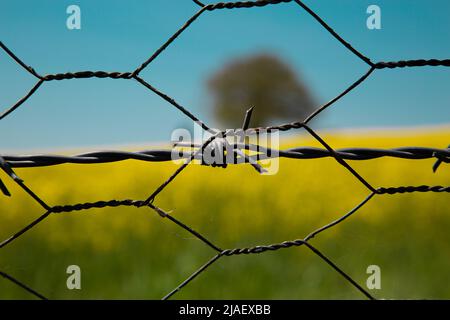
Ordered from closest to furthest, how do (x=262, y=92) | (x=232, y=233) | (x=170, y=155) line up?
(x=170, y=155) → (x=232, y=233) → (x=262, y=92)

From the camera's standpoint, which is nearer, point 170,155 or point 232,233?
point 170,155

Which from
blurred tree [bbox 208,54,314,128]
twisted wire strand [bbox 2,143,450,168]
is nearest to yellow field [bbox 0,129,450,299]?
twisted wire strand [bbox 2,143,450,168]

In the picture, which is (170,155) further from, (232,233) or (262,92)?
(262,92)

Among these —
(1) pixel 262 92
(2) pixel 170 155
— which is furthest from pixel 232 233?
(1) pixel 262 92

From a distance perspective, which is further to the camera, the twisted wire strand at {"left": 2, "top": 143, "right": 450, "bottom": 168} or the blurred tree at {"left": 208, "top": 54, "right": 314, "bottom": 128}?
the blurred tree at {"left": 208, "top": 54, "right": 314, "bottom": 128}

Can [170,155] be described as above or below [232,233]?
below

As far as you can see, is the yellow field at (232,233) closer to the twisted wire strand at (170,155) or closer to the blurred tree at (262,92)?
the twisted wire strand at (170,155)

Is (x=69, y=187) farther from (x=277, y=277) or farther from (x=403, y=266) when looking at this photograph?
(x=403, y=266)

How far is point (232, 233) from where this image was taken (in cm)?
220

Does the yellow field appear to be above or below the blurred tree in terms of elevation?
below

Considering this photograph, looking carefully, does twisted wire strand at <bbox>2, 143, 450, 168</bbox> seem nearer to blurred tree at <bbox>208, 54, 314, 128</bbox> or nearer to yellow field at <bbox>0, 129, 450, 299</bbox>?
yellow field at <bbox>0, 129, 450, 299</bbox>

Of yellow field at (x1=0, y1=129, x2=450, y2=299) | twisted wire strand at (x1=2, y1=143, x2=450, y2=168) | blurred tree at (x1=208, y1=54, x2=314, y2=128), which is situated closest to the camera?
twisted wire strand at (x1=2, y1=143, x2=450, y2=168)

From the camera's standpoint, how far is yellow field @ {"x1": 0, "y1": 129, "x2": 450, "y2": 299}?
1809 millimetres

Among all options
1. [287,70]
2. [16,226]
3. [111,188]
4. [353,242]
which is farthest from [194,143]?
[287,70]
